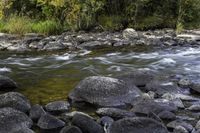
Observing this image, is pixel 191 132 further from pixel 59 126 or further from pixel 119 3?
pixel 119 3

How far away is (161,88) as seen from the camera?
8.40 meters

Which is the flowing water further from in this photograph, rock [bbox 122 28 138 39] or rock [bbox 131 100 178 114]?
rock [bbox 122 28 138 39]

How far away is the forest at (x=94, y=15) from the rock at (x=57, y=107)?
1078 centimetres

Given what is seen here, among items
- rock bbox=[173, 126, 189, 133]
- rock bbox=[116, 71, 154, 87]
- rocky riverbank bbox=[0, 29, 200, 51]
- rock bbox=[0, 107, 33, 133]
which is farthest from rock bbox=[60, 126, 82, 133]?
rocky riverbank bbox=[0, 29, 200, 51]

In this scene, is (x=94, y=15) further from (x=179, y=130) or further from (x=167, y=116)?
(x=179, y=130)

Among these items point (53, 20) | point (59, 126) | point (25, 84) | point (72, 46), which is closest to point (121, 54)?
point (72, 46)

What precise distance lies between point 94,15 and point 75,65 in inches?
315

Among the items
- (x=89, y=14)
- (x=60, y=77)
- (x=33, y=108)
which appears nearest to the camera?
(x=33, y=108)

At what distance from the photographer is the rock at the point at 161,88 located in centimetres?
832

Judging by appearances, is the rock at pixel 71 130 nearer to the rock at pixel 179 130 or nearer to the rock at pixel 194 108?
the rock at pixel 179 130

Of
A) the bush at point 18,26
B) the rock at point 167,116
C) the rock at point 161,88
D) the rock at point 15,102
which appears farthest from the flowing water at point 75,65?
the bush at point 18,26

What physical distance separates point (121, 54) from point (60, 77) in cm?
408

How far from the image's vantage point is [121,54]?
1363 cm

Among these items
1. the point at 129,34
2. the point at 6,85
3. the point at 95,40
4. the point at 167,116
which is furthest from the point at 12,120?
the point at 129,34
